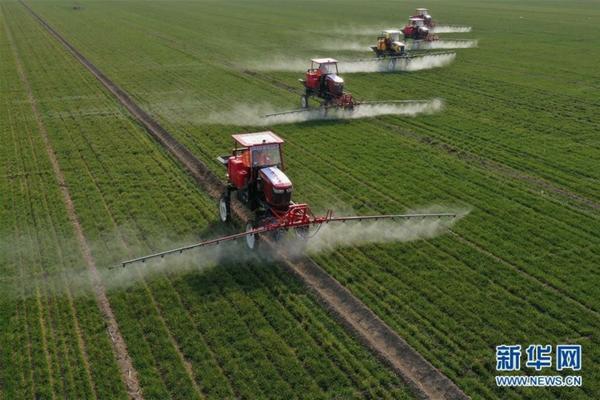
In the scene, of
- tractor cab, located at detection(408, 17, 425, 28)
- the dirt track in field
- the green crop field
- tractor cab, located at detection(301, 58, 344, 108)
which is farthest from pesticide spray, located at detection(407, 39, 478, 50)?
the dirt track in field

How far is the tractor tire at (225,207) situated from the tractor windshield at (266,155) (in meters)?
1.83

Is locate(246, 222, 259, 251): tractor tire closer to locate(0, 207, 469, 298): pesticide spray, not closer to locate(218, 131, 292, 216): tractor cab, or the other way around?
locate(0, 207, 469, 298): pesticide spray

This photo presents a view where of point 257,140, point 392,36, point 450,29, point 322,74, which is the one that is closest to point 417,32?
point 392,36

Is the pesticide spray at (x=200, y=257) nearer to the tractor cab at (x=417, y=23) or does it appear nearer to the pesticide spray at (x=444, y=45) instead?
the pesticide spray at (x=444, y=45)

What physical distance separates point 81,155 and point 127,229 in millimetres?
8450

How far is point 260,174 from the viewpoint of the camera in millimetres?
17078

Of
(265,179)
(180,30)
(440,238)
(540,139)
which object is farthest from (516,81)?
(180,30)

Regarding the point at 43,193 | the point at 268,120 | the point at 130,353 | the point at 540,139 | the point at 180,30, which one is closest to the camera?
the point at 130,353

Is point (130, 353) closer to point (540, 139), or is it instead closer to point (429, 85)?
point (540, 139)

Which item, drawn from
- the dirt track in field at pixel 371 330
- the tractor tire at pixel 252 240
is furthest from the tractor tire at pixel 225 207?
the tractor tire at pixel 252 240

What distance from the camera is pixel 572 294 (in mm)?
14930

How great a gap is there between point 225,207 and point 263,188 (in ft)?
6.39

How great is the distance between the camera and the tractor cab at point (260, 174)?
648 inches

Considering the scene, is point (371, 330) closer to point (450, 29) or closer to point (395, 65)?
point (395, 65)
